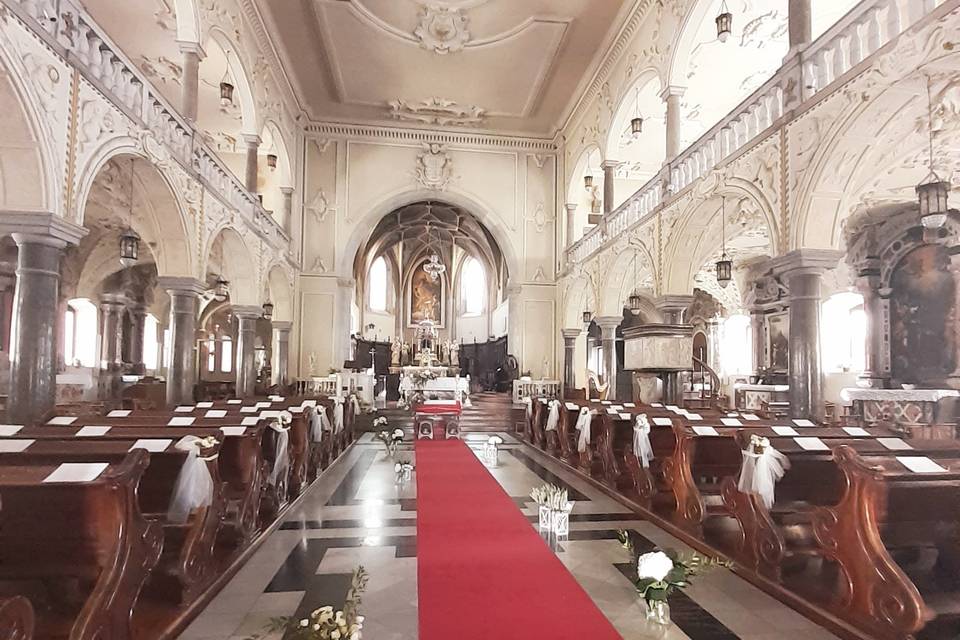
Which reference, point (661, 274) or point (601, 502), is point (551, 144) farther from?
point (601, 502)

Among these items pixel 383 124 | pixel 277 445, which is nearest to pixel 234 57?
pixel 383 124

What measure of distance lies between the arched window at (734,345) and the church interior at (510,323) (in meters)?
0.14

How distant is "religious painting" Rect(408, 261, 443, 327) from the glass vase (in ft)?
97.3

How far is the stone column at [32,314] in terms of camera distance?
20.2 ft

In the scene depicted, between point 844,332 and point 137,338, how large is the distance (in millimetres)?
23163

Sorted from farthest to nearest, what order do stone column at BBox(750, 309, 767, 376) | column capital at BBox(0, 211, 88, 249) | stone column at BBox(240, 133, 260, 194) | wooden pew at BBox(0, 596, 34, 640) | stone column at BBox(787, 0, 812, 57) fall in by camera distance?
stone column at BBox(750, 309, 767, 376) < stone column at BBox(240, 133, 260, 194) < stone column at BBox(787, 0, 812, 57) < column capital at BBox(0, 211, 88, 249) < wooden pew at BBox(0, 596, 34, 640)

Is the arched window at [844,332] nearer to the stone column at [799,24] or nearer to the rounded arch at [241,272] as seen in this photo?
the stone column at [799,24]

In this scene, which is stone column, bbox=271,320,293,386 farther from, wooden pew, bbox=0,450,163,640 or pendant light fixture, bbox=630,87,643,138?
wooden pew, bbox=0,450,163,640

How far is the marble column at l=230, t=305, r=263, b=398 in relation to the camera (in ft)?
47.5

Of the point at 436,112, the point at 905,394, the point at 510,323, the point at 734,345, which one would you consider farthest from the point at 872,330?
the point at 436,112

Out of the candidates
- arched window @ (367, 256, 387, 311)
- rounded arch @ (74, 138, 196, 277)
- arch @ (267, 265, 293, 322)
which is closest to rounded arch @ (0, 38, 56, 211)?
rounded arch @ (74, 138, 196, 277)

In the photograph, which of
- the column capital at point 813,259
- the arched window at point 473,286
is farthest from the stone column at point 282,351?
the column capital at point 813,259

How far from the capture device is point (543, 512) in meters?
5.73

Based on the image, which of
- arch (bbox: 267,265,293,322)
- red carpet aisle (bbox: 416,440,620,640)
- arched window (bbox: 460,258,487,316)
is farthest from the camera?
arched window (bbox: 460,258,487,316)
